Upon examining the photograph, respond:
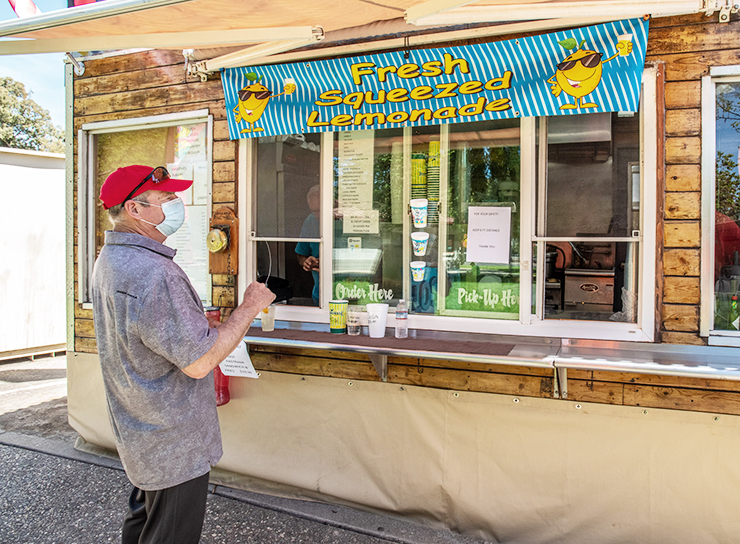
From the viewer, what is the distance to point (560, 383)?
3.04 metres

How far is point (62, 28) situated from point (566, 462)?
392 cm

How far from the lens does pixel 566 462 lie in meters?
3.05

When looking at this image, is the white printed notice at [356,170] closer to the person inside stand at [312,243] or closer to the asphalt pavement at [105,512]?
the person inside stand at [312,243]

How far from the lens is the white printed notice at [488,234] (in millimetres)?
3311

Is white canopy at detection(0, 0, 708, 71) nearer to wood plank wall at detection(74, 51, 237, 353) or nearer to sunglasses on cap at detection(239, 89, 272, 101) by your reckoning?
sunglasses on cap at detection(239, 89, 272, 101)

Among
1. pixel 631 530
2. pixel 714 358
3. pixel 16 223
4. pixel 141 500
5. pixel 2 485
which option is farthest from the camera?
pixel 16 223

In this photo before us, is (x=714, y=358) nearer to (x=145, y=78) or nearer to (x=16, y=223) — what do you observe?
(x=145, y=78)

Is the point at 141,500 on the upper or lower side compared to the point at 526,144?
lower

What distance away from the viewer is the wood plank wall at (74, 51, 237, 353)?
3.94 meters

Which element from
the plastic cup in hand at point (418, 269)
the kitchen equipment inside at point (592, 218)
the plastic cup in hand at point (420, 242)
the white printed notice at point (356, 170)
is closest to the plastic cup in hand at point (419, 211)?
the plastic cup in hand at point (420, 242)

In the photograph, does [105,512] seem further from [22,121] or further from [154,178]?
[22,121]

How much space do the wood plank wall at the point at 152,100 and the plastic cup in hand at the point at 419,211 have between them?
4.58 ft

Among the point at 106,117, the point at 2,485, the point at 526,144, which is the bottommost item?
the point at 2,485

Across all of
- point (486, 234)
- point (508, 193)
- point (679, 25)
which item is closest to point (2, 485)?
point (486, 234)
